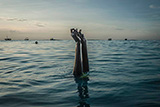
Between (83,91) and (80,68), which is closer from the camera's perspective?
(83,91)

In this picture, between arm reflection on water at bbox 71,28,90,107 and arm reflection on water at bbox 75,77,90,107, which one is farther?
arm reflection on water at bbox 71,28,90,107

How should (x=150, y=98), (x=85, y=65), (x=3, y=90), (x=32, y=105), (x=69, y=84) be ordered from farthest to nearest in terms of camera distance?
1. (x=85, y=65)
2. (x=69, y=84)
3. (x=3, y=90)
4. (x=150, y=98)
5. (x=32, y=105)

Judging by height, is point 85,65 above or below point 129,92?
above

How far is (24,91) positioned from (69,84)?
2.21 metres

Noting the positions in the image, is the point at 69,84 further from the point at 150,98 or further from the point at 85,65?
the point at 150,98

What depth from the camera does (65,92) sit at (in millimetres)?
6094

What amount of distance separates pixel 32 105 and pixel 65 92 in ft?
5.42

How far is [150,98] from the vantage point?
539cm

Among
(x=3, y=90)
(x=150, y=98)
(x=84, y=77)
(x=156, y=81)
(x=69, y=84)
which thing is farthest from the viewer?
(x=84, y=77)

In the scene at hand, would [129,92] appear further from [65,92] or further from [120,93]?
Answer: [65,92]

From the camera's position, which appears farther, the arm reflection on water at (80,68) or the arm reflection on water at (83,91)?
the arm reflection on water at (80,68)

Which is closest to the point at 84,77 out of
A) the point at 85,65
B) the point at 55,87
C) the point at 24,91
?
the point at 85,65

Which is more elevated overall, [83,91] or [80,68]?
[80,68]

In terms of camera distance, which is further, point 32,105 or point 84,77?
point 84,77
